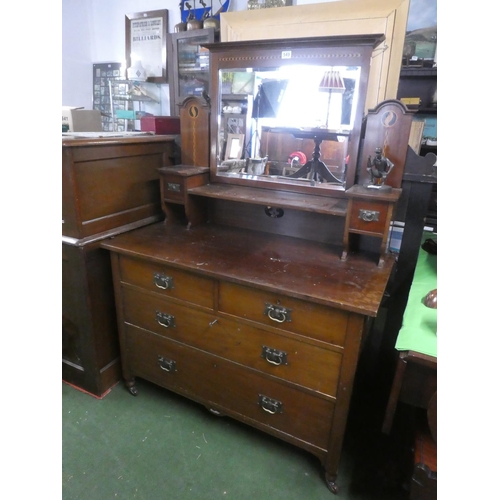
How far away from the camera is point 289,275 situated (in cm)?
119

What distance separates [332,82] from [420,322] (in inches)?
36.1

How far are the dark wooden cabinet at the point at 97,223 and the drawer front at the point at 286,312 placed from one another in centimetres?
63

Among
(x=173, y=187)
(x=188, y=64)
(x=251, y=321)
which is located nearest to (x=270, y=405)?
(x=251, y=321)

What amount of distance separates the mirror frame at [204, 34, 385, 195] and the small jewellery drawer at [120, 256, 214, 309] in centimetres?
52

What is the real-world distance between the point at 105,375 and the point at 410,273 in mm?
1450

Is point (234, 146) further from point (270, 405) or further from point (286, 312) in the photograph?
point (270, 405)

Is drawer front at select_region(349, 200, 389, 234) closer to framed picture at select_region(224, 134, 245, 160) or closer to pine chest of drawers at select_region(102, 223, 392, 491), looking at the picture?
pine chest of drawers at select_region(102, 223, 392, 491)

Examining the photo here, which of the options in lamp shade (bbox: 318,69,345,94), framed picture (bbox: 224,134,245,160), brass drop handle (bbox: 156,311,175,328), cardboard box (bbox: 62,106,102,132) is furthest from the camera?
cardboard box (bbox: 62,106,102,132)

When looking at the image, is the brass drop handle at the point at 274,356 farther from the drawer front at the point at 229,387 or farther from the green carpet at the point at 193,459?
the green carpet at the point at 193,459

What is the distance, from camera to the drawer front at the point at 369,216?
118cm

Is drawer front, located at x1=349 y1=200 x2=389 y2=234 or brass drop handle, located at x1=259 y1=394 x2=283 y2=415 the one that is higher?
drawer front, located at x1=349 y1=200 x2=389 y2=234

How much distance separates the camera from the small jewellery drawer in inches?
51.1

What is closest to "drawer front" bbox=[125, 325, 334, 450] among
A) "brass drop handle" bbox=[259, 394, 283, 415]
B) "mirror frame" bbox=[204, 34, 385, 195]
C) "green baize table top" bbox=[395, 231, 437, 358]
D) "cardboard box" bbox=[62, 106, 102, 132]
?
"brass drop handle" bbox=[259, 394, 283, 415]
